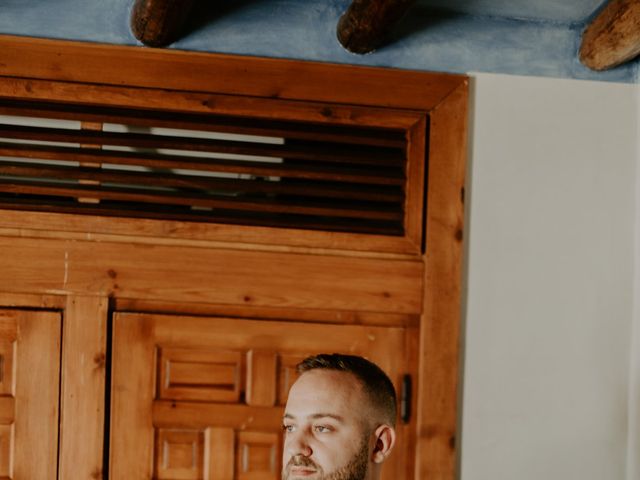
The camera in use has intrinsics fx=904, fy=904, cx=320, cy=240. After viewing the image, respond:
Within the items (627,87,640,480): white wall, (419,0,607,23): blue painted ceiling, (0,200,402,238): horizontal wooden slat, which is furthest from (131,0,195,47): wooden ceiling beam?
(627,87,640,480): white wall

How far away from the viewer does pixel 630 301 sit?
10.4 feet

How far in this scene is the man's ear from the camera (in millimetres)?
2242

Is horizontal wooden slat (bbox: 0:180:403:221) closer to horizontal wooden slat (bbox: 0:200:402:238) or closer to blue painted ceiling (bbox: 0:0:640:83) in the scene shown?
horizontal wooden slat (bbox: 0:200:402:238)

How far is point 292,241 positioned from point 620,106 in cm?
126

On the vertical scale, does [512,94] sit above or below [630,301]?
above

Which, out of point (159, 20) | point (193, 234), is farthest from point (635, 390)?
point (159, 20)

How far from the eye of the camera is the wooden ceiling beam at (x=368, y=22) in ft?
8.99

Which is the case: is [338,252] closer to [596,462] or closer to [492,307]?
[492,307]

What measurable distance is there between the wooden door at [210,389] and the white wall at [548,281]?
34 centimetres

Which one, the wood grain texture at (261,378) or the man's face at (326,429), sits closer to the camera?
the man's face at (326,429)

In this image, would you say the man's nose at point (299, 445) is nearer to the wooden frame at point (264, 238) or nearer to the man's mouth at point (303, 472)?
the man's mouth at point (303, 472)

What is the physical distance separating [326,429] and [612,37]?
65.7 inches

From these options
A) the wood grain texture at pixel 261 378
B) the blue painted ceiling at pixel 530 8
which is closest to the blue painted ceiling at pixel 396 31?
the blue painted ceiling at pixel 530 8

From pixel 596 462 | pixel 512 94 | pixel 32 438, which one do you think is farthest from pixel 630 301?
pixel 32 438
